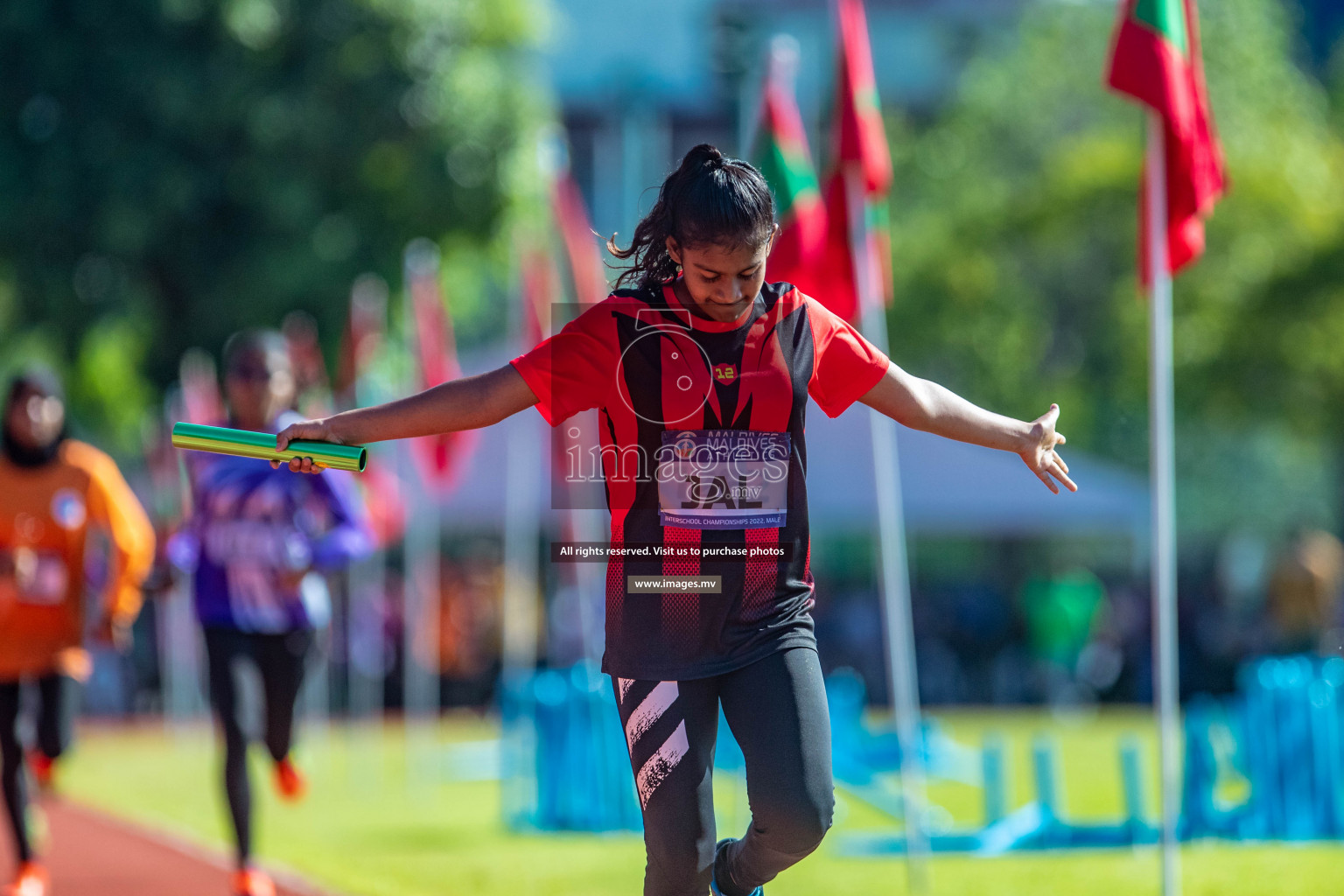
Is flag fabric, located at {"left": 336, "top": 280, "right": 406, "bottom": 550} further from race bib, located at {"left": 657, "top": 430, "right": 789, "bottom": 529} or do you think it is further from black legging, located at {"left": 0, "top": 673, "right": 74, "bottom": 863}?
race bib, located at {"left": 657, "top": 430, "right": 789, "bottom": 529}

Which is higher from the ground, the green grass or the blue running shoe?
the blue running shoe

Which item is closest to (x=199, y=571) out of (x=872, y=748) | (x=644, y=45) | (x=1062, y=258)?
(x=872, y=748)

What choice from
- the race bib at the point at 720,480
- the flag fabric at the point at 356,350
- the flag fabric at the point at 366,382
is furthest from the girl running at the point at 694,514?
the flag fabric at the point at 356,350

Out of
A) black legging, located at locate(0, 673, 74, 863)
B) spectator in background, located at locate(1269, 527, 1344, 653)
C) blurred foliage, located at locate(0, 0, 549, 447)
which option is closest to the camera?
black legging, located at locate(0, 673, 74, 863)

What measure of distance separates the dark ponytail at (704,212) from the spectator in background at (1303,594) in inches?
567

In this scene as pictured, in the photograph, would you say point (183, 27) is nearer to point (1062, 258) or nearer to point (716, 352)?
point (716, 352)

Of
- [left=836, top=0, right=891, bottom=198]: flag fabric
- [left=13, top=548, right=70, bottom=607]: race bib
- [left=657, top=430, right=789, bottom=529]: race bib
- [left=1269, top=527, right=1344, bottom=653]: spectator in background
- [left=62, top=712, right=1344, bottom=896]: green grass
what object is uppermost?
[left=836, top=0, right=891, bottom=198]: flag fabric

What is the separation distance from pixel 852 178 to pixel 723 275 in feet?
16.2

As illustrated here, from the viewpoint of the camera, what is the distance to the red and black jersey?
425cm

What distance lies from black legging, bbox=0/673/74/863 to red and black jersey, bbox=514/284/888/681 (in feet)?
14.3

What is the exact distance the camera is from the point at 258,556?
7.19 metres

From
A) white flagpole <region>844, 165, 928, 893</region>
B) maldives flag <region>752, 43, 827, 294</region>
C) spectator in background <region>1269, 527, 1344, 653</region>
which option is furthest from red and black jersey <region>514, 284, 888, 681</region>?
spectator in background <region>1269, 527, 1344, 653</region>

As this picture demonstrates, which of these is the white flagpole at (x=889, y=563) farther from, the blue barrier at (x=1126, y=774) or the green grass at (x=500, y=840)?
the blue barrier at (x=1126, y=774)

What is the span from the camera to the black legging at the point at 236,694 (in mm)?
6961
